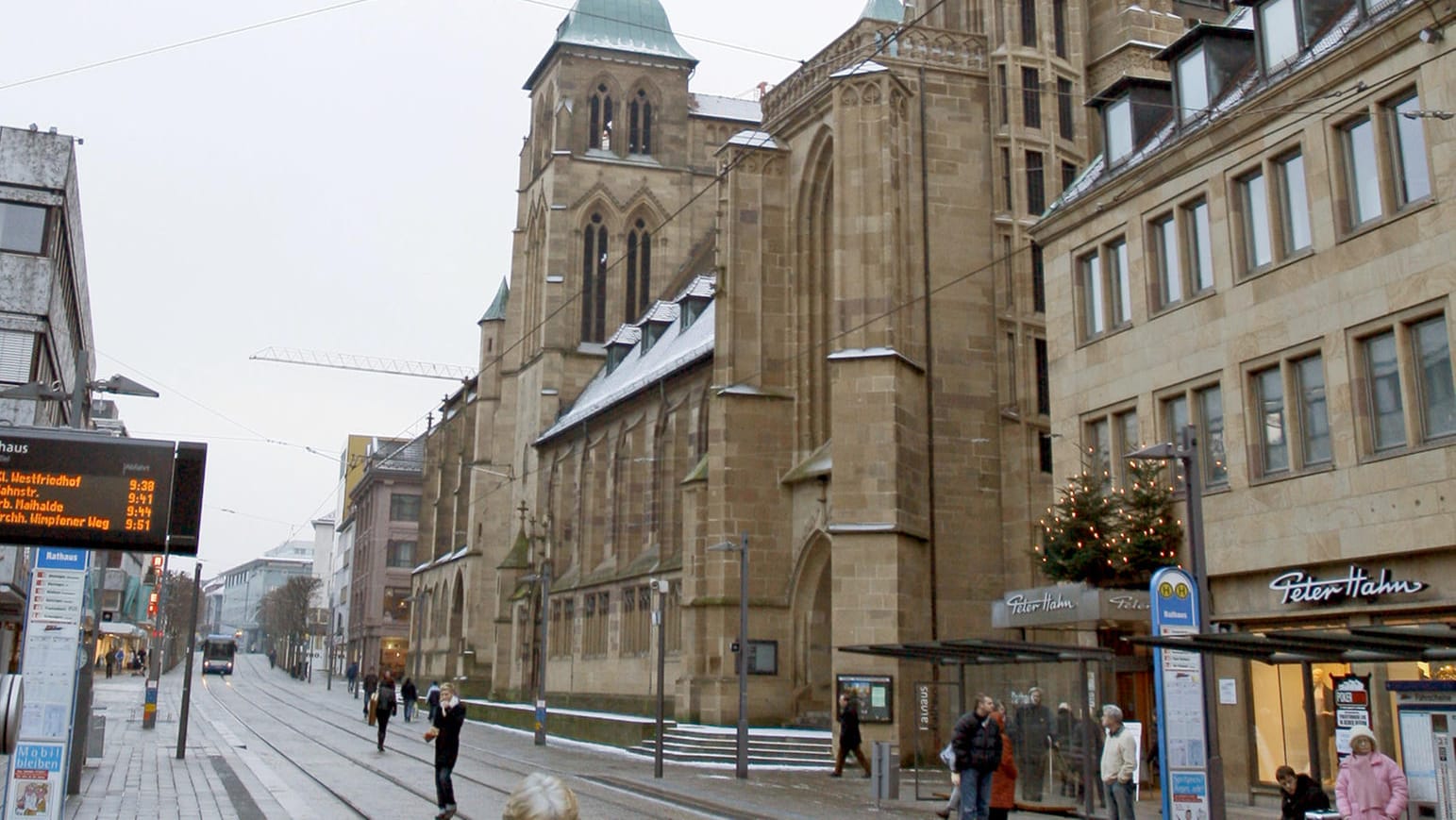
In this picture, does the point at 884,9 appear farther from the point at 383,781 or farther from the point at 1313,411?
the point at 383,781

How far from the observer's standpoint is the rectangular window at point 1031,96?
33625 millimetres

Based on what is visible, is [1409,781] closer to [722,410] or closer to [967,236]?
[967,236]

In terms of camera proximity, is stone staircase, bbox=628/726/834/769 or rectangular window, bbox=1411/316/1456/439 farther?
stone staircase, bbox=628/726/834/769

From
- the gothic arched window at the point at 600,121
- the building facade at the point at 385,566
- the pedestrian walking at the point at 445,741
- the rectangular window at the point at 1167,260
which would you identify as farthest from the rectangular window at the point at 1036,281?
the building facade at the point at 385,566

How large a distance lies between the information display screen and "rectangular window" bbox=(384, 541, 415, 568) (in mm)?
89130

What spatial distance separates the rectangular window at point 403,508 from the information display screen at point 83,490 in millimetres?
89993

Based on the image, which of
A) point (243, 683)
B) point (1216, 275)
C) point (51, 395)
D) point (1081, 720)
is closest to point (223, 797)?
Answer: point (51, 395)

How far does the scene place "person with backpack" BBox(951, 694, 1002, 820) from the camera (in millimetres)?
15234

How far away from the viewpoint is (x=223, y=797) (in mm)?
19703

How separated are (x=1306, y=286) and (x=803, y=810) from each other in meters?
10.1

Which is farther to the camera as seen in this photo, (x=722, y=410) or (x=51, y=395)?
(x=722, y=410)

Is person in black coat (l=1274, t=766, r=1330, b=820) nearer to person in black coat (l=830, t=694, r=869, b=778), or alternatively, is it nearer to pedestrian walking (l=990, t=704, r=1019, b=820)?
pedestrian walking (l=990, t=704, r=1019, b=820)

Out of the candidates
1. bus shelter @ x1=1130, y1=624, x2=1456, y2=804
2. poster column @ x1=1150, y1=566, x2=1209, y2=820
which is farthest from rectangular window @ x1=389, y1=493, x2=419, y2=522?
bus shelter @ x1=1130, y1=624, x2=1456, y2=804

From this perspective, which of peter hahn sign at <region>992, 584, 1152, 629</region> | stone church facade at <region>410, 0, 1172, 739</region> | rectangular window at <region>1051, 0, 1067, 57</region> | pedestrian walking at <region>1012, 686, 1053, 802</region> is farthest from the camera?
rectangular window at <region>1051, 0, 1067, 57</region>
